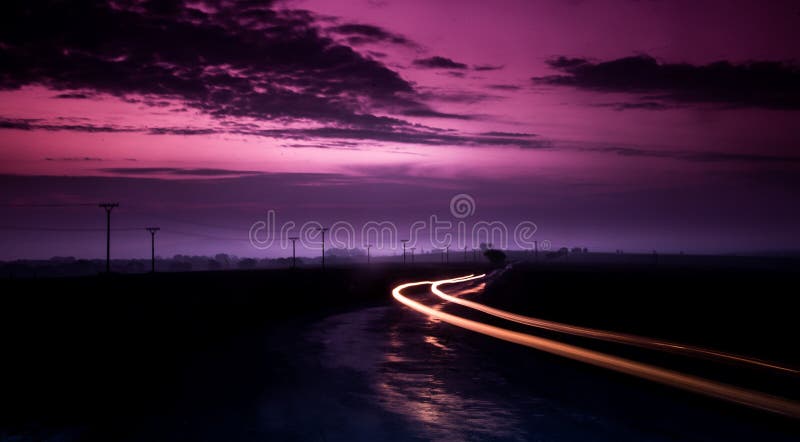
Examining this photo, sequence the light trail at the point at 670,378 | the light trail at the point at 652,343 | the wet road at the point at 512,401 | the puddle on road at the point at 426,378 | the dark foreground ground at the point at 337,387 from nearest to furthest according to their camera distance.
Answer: the wet road at the point at 512,401
the dark foreground ground at the point at 337,387
the puddle on road at the point at 426,378
the light trail at the point at 670,378
the light trail at the point at 652,343

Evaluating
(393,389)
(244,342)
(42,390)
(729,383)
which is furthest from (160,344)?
(729,383)

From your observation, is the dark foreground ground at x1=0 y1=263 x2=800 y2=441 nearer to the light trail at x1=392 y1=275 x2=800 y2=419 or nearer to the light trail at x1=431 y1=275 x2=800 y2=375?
the light trail at x1=392 y1=275 x2=800 y2=419

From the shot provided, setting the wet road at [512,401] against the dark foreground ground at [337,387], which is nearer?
the wet road at [512,401]

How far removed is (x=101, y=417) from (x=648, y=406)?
6925mm

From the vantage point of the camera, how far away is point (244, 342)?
17.8 meters

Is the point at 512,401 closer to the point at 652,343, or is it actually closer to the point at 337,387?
the point at 337,387

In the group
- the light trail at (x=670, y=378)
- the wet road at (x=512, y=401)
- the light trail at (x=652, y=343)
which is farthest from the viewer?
the light trail at (x=652, y=343)

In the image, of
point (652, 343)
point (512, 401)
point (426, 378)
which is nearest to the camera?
point (512, 401)

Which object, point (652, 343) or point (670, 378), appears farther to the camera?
point (652, 343)

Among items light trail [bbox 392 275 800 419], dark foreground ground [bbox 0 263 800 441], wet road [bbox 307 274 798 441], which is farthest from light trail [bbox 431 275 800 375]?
wet road [bbox 307 274 798 441]

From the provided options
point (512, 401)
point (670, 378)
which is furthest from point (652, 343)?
point (512, 401)

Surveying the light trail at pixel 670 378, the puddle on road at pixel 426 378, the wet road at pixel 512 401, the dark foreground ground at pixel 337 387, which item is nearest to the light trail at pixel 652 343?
the dark foreground ground at pixel 337 387

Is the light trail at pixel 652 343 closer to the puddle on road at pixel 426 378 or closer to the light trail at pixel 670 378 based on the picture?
the light trail at pixel 670 378

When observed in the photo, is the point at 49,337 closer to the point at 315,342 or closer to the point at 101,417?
the point at 315,342
